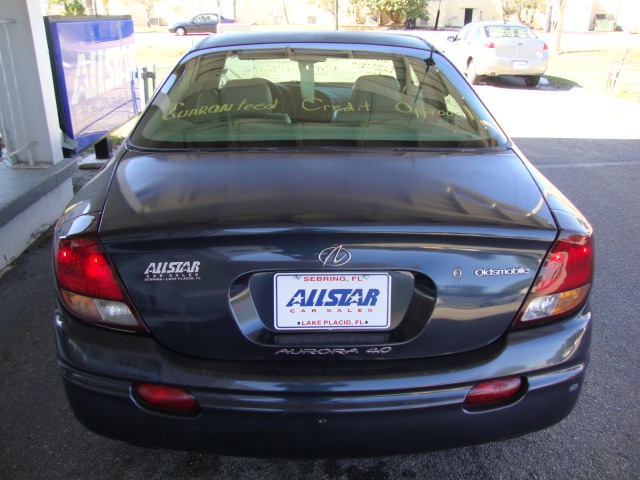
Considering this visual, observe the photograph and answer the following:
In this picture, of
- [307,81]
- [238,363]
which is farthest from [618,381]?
[307,81]

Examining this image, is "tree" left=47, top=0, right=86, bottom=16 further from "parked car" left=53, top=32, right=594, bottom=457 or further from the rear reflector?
the rear reflector

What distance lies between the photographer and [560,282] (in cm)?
178

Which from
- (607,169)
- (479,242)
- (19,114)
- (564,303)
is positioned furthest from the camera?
(607,169)

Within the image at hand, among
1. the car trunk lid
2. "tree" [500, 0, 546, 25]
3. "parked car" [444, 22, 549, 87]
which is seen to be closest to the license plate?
the car trunk lid

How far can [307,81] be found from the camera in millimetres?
3445

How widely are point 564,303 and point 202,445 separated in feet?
3.99

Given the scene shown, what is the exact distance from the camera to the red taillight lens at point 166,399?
1.71 metres

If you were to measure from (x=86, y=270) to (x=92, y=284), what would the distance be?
0.05 m

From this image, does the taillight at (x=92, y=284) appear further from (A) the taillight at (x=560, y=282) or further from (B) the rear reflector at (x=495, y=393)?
(A) the taillight at (x=560, y=282)

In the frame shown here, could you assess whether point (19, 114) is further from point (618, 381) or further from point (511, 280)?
point (618, 381)

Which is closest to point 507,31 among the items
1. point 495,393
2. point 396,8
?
point 495,393

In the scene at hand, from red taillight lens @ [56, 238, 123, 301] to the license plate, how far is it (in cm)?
50

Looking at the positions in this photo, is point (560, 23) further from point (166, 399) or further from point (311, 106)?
point (166, 399)

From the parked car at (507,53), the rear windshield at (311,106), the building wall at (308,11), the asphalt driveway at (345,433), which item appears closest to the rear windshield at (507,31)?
the parked car at (507,53)
